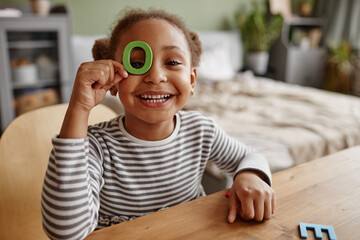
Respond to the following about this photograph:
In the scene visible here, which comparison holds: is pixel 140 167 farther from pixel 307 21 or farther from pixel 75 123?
pixel 307 21

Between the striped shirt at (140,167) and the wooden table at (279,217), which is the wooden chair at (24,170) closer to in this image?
the striped shirt at (140,167)

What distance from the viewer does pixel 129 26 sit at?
0.87 meters

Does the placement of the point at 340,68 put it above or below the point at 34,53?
below

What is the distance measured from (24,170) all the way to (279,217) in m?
0.80

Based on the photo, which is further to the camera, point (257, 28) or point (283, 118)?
point (257, 28)

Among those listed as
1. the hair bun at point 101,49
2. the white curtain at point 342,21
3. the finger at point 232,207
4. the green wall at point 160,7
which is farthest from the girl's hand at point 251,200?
the white curtain at point 342,21

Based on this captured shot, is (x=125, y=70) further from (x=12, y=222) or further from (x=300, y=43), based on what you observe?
(x=300, y=43)

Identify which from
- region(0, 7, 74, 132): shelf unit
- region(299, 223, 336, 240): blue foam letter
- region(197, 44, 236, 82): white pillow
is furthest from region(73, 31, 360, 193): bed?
region(299, 223, 336, 240): blue foam letter

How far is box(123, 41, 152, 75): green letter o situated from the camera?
0.70m

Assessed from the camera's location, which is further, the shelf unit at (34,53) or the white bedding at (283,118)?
the shelf unit at (34,53)

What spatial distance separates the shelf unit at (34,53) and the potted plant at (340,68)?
11.5ft

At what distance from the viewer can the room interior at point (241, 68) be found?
1927mm

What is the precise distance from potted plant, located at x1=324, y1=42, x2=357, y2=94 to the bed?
1.67 metres

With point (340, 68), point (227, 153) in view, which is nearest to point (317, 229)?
point (227, 153)
